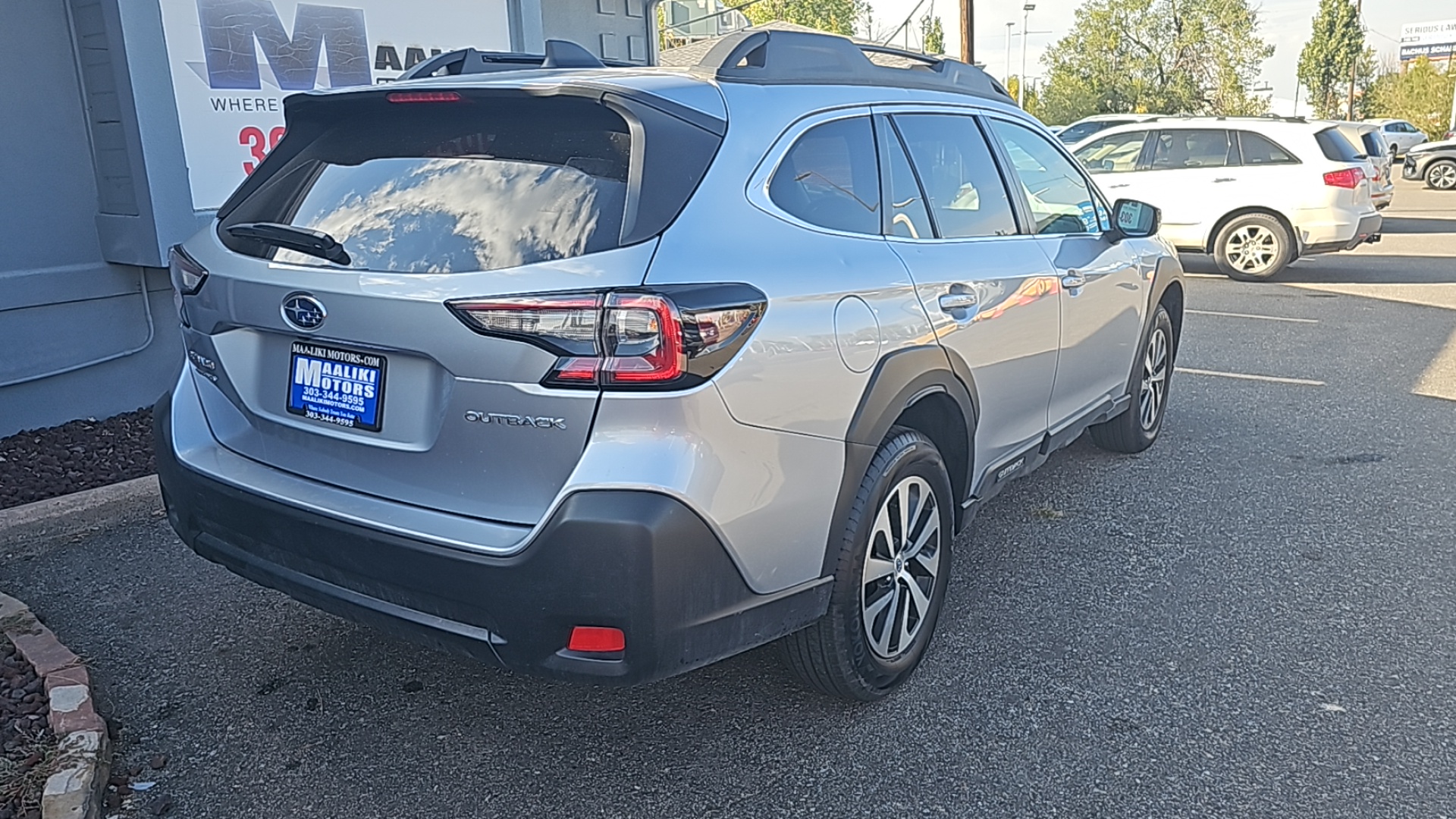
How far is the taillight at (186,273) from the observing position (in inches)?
117

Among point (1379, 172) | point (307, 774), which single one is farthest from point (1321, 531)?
point (1379, 172)

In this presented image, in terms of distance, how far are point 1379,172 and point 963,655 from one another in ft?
40.1

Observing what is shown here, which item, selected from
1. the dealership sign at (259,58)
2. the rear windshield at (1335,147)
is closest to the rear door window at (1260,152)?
the rear windshield at (1335,147)

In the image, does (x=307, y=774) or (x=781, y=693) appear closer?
(x=307, y=774)

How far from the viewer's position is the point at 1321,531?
465 centimetres

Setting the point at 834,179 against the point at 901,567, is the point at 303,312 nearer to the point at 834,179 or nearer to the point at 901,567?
the point at 834,179

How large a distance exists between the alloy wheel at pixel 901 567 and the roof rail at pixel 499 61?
163cm

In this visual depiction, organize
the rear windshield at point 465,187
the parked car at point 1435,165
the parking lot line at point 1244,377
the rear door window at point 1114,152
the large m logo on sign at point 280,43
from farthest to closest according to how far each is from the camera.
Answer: the parked car at point 1435,165
the rear door window at point 1114,152
the parking lot line at point 1244,377
the large m logo on sign at point 280,43
the rear windshield at point 465,187

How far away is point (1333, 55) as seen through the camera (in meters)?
56.2

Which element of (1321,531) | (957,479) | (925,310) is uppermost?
(925,310)

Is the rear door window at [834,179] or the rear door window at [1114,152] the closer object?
→ the rear door window at [834,179]

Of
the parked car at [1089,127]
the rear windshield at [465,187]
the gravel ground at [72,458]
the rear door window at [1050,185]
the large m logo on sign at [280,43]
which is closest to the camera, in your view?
the rear windshield at [465,187]

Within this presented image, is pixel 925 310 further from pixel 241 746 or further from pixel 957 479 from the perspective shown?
pixel 241 746

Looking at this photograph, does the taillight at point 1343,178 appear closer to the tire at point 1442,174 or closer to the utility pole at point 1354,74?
the tire at point 1442,174
